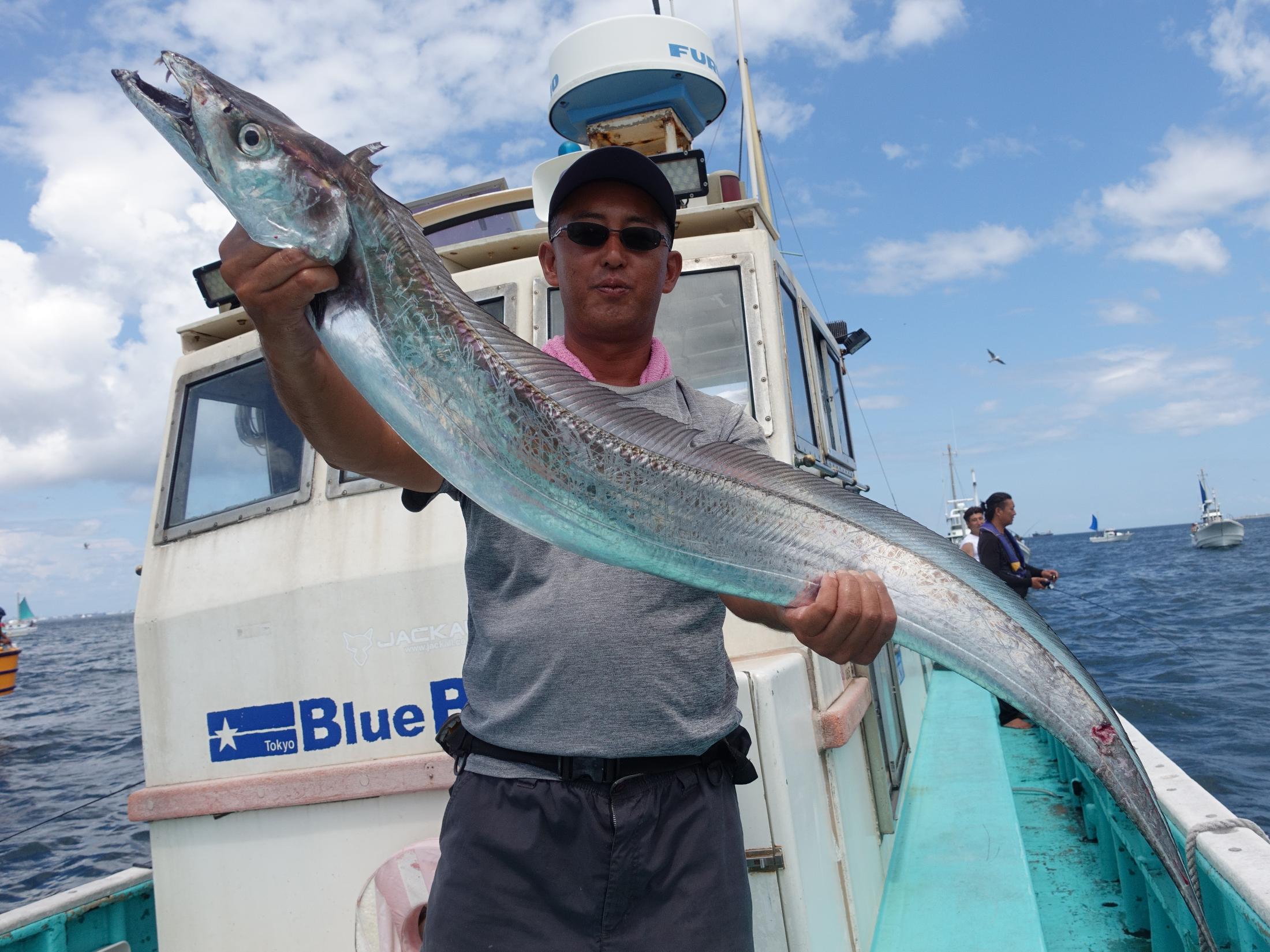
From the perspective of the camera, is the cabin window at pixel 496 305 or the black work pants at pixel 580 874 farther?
the cabin window at pixel 496 305

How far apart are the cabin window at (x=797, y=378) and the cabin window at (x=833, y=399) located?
14.2 inches

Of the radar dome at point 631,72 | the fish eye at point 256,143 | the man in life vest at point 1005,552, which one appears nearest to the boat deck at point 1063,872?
the man in life vest at point 1005,552

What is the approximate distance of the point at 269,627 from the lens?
3646 millimetres

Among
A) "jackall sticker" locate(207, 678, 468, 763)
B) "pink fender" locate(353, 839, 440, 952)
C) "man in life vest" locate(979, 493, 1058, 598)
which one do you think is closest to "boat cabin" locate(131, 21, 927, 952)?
"jackall sticker" locate(207, 678, 468, 763)

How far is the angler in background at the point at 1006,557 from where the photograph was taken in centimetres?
951

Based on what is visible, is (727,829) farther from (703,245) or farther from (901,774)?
(901,774)

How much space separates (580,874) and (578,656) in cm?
48

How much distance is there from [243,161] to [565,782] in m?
1.42

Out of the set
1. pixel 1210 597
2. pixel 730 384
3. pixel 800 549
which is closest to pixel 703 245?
pixel 730 384

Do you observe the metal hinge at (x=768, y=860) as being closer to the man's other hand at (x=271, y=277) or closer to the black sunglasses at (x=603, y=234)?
the black sunglasses at (x=603, y=234)

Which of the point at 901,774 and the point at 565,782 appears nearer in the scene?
the point at 565,782

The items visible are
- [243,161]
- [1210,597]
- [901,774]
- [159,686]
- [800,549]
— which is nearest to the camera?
[243,161]

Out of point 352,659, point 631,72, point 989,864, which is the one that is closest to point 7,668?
point 352,659

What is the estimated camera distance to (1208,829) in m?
3.72
